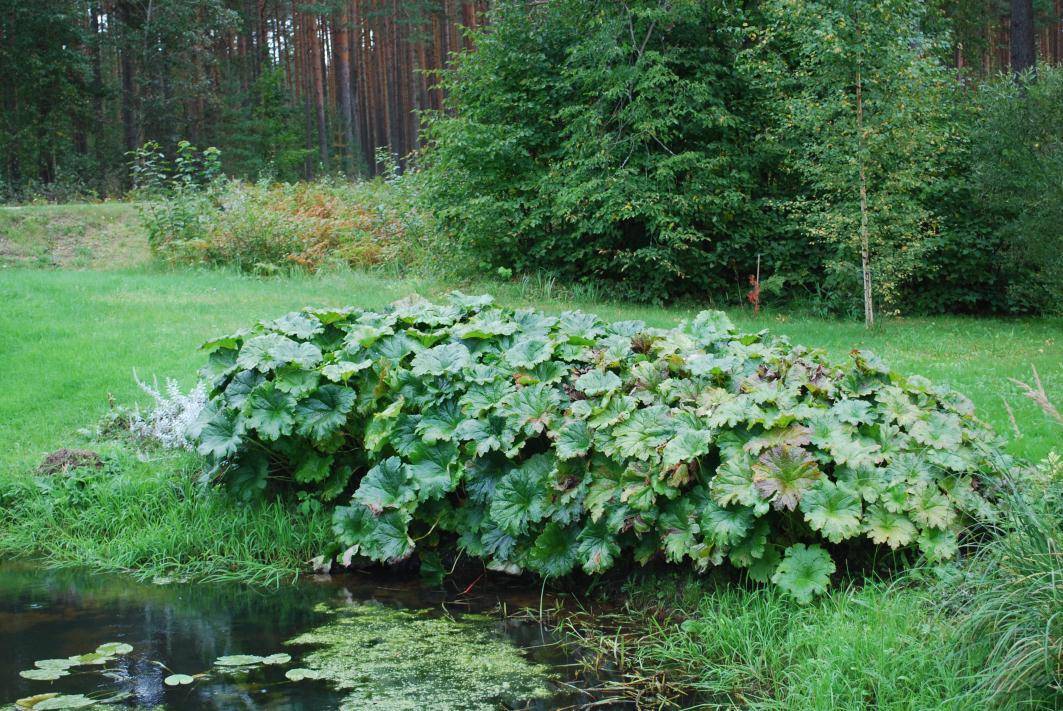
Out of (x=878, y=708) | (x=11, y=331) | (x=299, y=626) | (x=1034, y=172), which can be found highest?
(x=1034, y=172)

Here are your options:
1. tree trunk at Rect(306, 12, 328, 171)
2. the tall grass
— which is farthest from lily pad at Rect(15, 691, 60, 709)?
tree trunk at Rect(306, 12, 328, 171)

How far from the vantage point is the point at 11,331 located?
877 cm

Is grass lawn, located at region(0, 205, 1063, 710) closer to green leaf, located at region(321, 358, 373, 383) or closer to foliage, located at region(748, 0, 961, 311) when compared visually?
green leaf, located at region(321, 358, 373, 383)

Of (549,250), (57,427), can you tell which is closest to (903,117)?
(549,250)

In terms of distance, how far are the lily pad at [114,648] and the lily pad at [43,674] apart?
24cm

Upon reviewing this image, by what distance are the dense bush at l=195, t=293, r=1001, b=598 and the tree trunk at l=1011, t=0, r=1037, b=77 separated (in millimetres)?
15110

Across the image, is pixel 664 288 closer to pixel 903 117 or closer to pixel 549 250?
pixel 549 250

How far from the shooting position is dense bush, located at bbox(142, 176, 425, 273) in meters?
14.4

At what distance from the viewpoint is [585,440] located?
4.66 metres

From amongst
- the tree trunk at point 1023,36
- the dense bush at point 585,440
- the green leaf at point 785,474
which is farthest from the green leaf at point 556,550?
the tree trunk at point 1023,36

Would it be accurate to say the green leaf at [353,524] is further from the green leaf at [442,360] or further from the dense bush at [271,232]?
the dense bush at [271,232]

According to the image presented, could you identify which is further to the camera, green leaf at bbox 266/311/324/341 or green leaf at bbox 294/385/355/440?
green leaf at bbox 266/311/324/341

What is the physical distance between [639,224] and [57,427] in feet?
30.2

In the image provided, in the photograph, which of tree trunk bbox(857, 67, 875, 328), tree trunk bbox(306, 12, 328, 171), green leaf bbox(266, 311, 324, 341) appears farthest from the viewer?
tree trunk bbox(306, 12, 328, 171)
